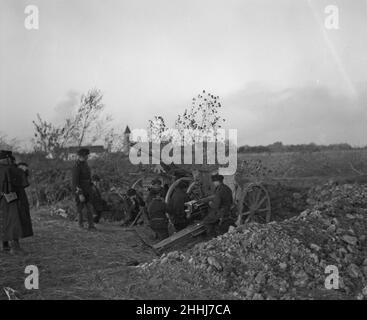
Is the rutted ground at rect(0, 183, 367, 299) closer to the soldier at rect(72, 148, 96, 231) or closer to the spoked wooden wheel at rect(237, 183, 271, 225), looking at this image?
the soldier at rect(72, 148, 96, 231)

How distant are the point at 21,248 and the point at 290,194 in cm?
780

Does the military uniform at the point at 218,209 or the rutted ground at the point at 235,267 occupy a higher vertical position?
the military uniform at the point at 218,209

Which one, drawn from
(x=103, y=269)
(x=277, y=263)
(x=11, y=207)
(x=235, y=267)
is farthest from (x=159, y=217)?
(x=277, y=263)

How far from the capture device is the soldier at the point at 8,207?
720 centimetres

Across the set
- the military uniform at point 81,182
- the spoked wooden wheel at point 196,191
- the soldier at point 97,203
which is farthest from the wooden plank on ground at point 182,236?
the soldier at point 97,203

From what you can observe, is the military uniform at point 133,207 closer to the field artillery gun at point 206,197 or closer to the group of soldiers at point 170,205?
the group of soldiers at point 170,205

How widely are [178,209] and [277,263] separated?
3333 mm

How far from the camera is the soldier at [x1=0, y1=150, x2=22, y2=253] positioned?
23.6ft

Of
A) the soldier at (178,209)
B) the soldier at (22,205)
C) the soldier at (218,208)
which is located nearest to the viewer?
the soldier at (22,205)

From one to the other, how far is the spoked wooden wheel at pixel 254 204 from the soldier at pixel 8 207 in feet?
13.8

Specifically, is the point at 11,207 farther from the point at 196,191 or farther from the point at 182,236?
the point at 196,191
